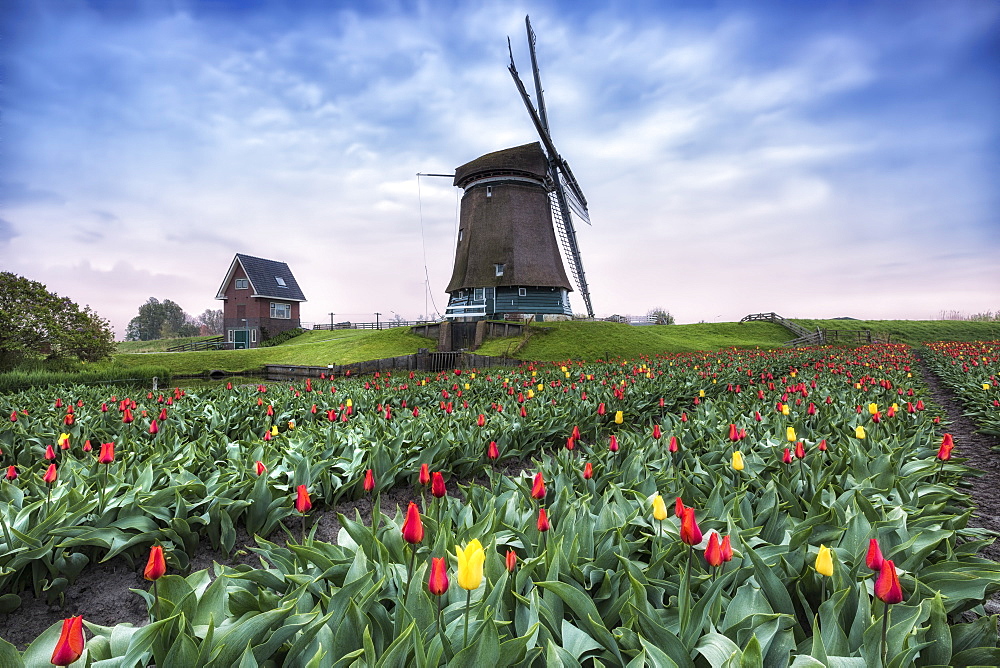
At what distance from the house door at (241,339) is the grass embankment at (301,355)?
328 inches

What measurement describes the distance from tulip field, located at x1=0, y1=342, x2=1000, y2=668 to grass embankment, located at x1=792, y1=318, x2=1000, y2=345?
44959 mm

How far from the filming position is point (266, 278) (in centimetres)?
4094

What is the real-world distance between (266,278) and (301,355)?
13.9 meters

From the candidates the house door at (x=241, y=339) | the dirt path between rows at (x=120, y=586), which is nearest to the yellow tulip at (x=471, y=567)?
the dirt path between rows at (x=120, y=586)

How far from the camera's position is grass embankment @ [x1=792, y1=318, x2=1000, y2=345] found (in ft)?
141

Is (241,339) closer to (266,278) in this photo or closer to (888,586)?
(266,278)

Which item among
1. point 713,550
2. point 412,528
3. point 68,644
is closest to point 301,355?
point 412,528

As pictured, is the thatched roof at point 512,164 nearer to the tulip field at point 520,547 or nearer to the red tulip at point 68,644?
the tulip field at point 520,547

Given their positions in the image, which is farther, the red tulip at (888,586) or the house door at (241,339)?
the house door at (241,339)

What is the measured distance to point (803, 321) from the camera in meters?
46.7

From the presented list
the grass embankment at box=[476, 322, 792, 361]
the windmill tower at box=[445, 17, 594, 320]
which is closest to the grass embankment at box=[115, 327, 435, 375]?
the windmill tower at box=[445, 17, 594, 320]

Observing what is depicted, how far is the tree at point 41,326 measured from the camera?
15781 millimetres

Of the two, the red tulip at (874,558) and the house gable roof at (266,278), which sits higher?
the house gable roof at (266,278)

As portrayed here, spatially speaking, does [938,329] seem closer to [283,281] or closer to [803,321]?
[803,321]
